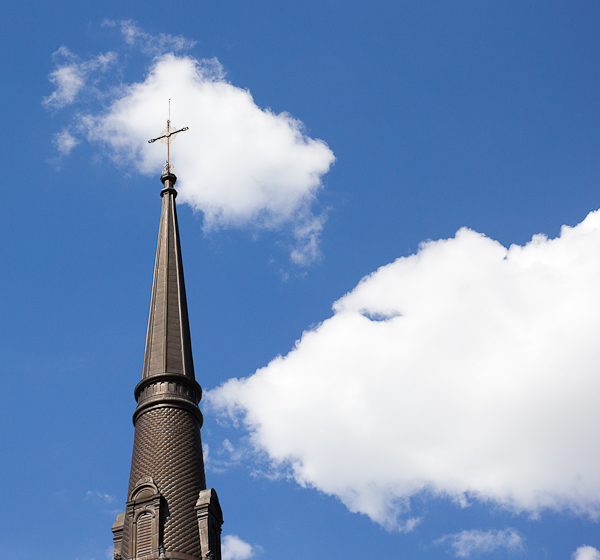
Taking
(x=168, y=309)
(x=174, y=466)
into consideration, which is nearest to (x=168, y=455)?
(x=174, y=466)

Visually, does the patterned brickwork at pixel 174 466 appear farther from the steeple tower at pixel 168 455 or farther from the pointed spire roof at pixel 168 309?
the pointed spire roof at pixel 168 309

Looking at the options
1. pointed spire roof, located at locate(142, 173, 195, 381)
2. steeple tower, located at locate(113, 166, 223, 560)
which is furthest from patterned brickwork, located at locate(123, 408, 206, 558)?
pointed spire roof, located at locate(142, 173, 195, 381)

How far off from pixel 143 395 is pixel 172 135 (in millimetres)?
13922

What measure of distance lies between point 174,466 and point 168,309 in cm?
735

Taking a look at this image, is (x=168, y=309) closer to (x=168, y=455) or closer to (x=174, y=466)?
(x=168, y=455)

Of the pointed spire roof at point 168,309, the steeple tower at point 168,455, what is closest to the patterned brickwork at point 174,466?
the steeple tower at point 168,455

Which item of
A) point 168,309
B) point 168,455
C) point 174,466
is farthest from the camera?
point 168,309

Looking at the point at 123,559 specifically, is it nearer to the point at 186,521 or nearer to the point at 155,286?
the point at 186,521

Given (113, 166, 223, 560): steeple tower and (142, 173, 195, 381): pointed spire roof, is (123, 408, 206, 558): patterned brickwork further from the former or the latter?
(142, 173, 195, 381): pointed spire roof

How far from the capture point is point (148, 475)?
29609mm

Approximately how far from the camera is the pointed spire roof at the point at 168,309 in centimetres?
3275

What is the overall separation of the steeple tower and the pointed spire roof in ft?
0.15

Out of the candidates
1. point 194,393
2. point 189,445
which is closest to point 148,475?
point 189,445

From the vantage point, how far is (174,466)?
30.0m
